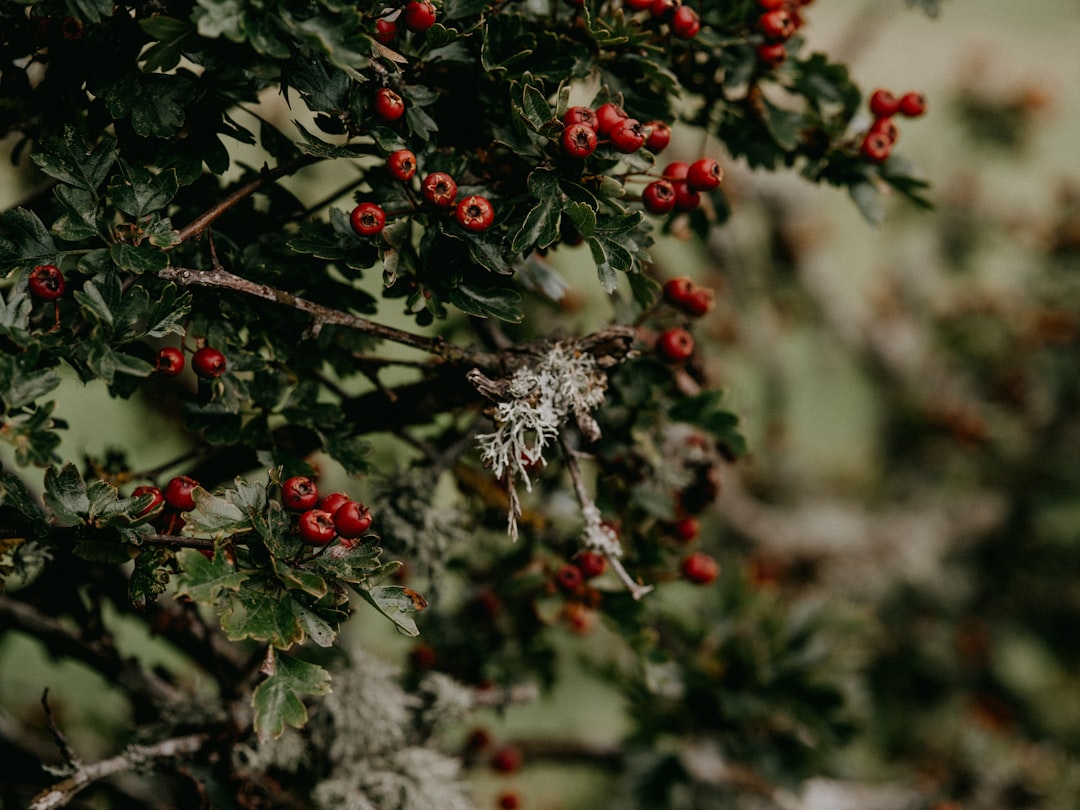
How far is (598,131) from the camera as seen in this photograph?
1114mm

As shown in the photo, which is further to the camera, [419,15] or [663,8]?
[663,8]

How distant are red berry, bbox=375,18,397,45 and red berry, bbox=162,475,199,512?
649mm

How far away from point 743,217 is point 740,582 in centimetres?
344

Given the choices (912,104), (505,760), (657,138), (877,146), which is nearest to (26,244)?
(657,138)

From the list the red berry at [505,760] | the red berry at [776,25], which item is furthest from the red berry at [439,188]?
the red berry at [505,760]

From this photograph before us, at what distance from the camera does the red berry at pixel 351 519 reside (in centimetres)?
105

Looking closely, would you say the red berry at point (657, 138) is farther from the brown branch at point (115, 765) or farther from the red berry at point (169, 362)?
the brown branch at point (115, 765)

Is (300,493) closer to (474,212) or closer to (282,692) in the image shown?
(282,692)

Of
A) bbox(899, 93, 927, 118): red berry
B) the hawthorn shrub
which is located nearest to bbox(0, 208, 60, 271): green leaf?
the hawthorn shrub

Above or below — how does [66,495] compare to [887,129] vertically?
below

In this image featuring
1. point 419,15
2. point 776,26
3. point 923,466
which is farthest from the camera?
point 923,466

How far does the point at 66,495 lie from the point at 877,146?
1360mm

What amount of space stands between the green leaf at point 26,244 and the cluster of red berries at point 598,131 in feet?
2.26

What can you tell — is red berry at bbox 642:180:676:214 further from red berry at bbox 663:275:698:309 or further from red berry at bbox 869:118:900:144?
red berry at bbox 869:118:900:144
